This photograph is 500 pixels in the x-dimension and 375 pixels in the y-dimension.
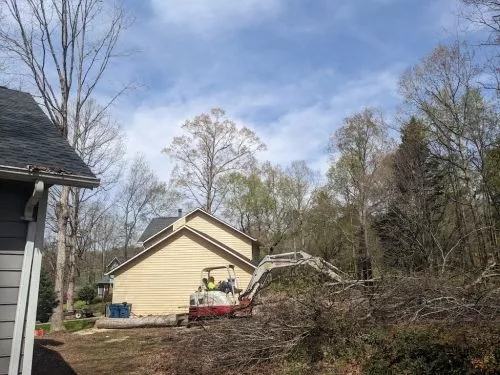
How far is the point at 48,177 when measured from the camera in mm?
5184

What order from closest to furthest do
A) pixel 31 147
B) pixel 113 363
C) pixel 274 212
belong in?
pixel 31 147 → pixel 113 363 → pixel 274 212

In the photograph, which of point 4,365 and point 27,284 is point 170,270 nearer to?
point 27,284

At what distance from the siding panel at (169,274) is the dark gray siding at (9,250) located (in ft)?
65.9

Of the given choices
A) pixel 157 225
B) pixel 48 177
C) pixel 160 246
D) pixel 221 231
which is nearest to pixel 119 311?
pixel 160 246

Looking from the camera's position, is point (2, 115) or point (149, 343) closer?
point (2, 115)

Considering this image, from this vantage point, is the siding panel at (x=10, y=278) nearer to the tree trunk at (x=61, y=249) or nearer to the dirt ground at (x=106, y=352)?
the dirt ground at (x=106, y=352)

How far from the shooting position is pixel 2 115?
6707 mm

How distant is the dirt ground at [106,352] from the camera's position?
10188mm

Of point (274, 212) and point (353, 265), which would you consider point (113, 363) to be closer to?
point (353, 265)

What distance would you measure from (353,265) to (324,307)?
12.3ft

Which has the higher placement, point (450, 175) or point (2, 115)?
point (450, 175)

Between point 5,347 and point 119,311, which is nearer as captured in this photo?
point 5,347

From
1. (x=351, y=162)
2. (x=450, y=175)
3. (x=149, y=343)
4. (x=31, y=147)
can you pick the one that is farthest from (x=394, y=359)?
(x=351, y=162)

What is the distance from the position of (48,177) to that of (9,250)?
0.91 metres
